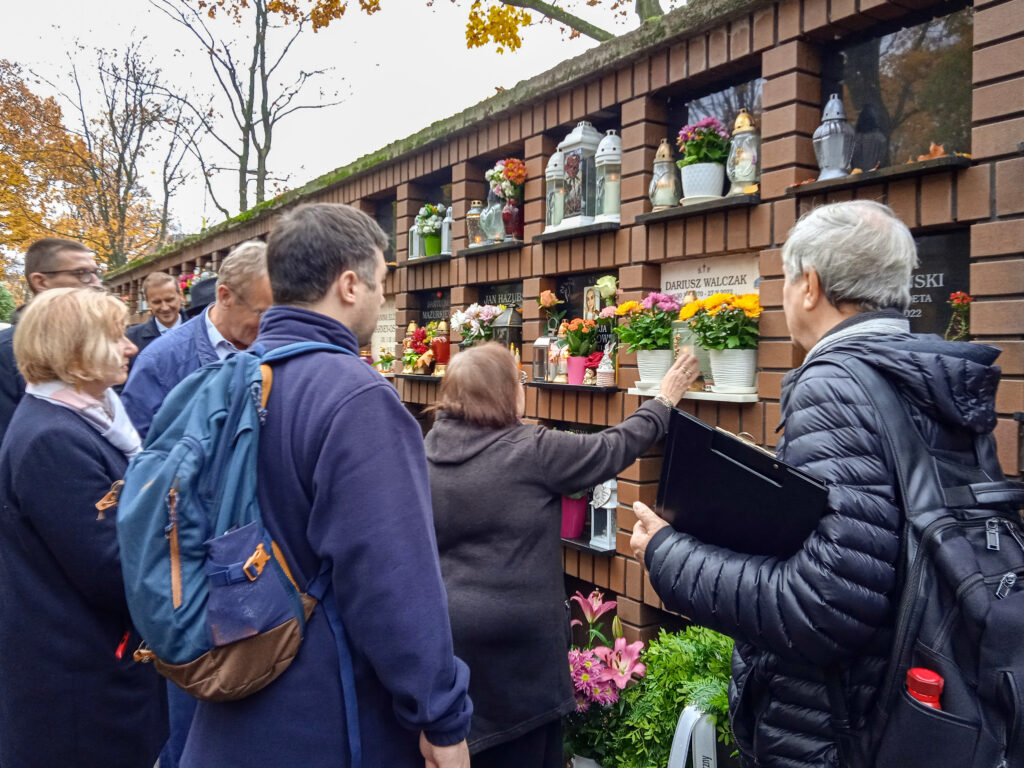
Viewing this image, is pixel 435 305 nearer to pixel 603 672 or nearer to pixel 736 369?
pixel 736 369

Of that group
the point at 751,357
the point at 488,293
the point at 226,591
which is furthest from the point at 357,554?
the point at 488,293

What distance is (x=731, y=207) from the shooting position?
2973mm

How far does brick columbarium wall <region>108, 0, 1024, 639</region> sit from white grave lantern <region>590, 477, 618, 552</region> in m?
0.08

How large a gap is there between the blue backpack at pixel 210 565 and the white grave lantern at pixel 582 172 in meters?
2.71

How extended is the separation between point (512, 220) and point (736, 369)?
190 centimetres

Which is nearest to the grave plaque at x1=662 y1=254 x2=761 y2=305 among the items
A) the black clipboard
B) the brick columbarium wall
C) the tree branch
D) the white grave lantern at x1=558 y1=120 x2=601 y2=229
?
the brick columbarium wall

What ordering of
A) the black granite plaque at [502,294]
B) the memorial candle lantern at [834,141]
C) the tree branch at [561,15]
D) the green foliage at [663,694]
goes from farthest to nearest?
the tree branch at [561,15] → the black granite plaque at [502,294] → the green foliage at [663,694] → the memorial candle lantern at [834,141]

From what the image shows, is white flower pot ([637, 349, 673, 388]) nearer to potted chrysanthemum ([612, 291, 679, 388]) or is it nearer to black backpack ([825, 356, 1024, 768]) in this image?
potted chrysanthemum ([612, 291, 679, 388])

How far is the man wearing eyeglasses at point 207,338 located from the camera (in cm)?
278

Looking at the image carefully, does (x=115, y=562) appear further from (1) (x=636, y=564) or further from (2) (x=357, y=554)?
(1) (x=636, y=564)

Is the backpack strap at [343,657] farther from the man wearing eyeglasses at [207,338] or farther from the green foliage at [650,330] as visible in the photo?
the green foliage at [650,330]

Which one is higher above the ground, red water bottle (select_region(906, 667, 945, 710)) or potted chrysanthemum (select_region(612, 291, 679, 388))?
potted chrysanthemum (select_region(612, 291, 679, 388))

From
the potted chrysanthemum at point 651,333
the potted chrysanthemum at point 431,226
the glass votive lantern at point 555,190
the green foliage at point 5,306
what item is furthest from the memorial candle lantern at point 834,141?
the green foliage at point 5,306

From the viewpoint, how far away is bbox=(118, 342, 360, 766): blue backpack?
1.32 m
